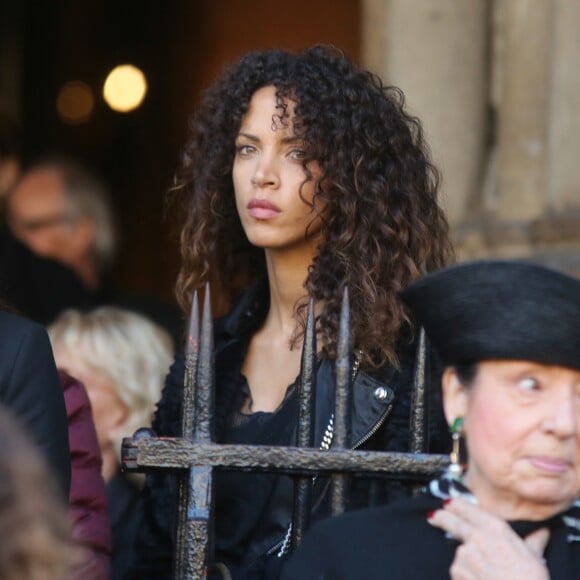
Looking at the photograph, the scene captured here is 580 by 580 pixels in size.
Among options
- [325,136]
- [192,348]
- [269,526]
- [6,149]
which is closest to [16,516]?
[192,348]

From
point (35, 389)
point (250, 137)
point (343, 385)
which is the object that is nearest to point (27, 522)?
point (343, 385)

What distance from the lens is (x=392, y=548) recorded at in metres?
3.65

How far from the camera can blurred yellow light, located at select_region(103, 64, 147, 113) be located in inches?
457

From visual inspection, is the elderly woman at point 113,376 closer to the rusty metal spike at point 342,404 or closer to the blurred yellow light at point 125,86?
the rusty metal spike at point 342,404

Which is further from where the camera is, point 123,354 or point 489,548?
point 123,354

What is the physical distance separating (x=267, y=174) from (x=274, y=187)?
3cm

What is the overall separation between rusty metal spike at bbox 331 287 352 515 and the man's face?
13.7 ft

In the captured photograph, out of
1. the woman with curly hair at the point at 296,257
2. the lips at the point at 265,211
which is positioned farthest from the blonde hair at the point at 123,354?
the lips at the point at 265,211

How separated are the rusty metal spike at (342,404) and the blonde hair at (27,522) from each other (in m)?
1.43

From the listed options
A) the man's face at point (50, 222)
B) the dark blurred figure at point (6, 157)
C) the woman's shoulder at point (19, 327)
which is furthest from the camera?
the man's face at point (50, 222)

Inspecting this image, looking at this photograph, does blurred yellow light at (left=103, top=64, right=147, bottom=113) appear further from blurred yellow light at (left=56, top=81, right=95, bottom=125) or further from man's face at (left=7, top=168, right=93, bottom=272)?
man's face at (left=7, top=168, right=93, bottom=272)

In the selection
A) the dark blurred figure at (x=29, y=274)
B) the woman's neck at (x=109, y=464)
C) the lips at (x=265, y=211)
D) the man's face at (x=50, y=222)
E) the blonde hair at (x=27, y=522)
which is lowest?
the blonde hair at (x=27, y=522)

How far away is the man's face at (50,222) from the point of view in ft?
27.0

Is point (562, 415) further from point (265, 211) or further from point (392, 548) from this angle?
point (265, 211)
